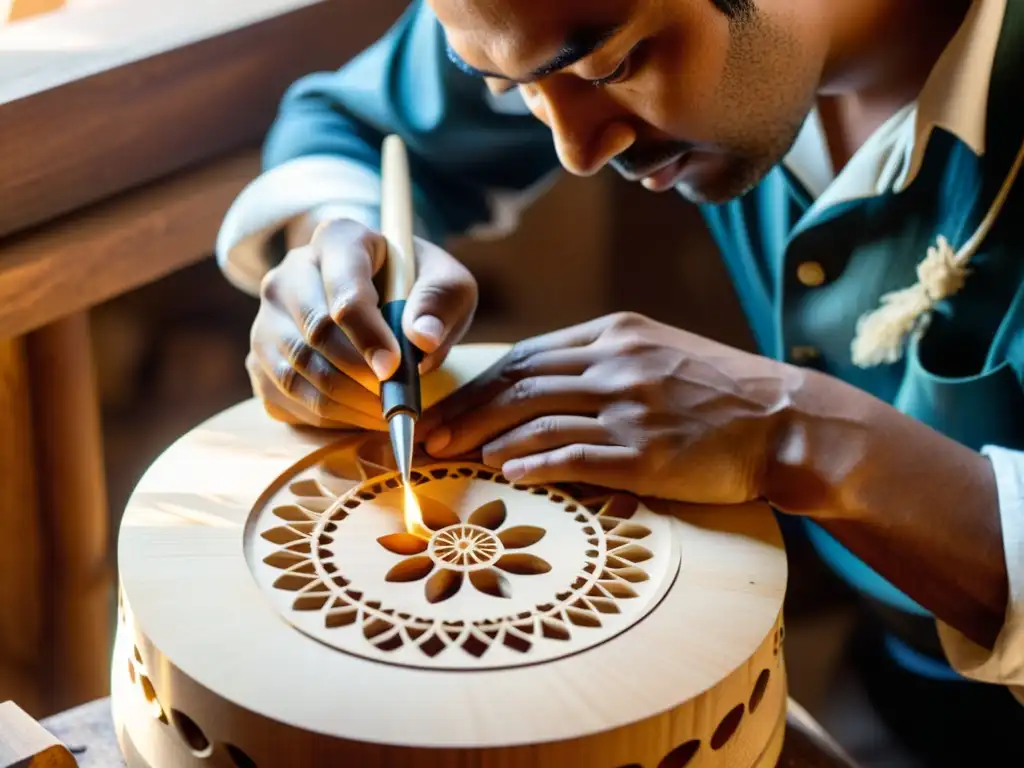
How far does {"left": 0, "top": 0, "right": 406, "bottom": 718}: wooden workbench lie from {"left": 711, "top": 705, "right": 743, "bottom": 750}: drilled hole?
0.80m

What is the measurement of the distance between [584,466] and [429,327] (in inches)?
6.6

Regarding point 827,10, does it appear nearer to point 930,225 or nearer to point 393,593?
point 930,225

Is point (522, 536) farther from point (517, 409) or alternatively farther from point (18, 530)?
point (18, 530)

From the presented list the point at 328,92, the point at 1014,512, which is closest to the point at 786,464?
the point at 1014,512

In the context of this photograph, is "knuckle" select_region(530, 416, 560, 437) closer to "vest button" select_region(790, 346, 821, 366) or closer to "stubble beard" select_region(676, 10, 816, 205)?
"stubble beard" select_region(676, 10, 816, 205)

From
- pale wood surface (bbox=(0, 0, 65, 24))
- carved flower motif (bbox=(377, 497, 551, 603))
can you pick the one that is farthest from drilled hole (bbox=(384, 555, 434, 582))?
pale wood surface (bbox=(0, 0, 65, 24))

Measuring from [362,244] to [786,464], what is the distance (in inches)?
16.1

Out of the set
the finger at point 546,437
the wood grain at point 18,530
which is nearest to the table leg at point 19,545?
the wood grain at point 18,530

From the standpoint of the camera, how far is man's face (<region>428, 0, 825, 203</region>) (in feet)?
2.72

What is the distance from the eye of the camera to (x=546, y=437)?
90 cm

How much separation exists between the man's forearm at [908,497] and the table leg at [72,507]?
0.81 meters

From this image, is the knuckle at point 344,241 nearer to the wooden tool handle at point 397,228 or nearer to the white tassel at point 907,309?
the wooden tool handle at point 397,228

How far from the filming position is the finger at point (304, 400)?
927 mm

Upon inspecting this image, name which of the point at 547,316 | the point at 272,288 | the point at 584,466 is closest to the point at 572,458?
the point at 584,466
